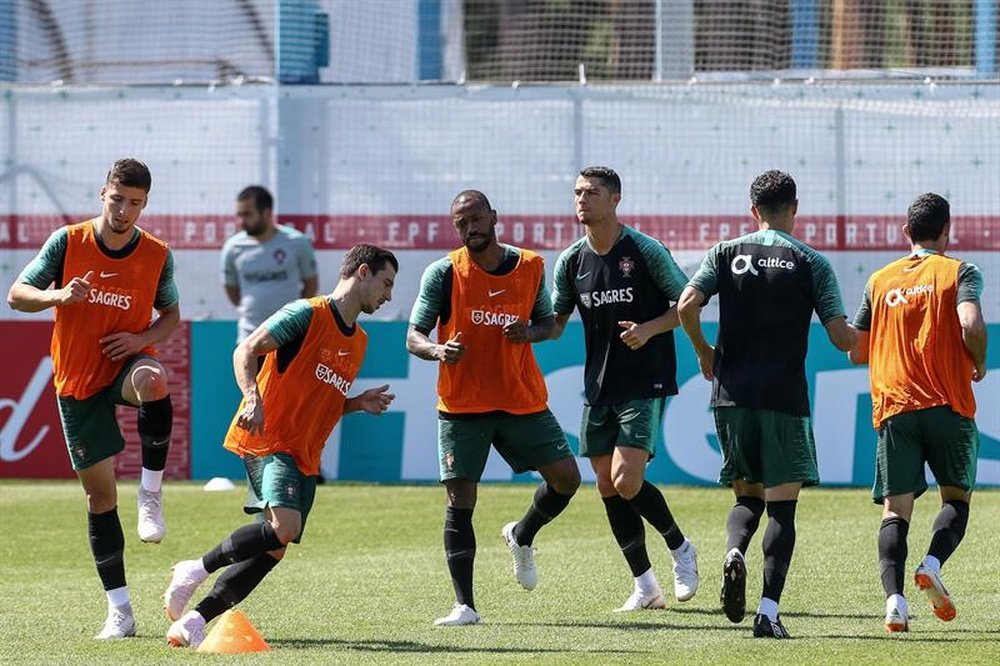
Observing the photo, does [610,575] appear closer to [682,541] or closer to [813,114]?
[682,541]

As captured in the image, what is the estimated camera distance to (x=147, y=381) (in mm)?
9016

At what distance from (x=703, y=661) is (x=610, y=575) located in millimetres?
3105

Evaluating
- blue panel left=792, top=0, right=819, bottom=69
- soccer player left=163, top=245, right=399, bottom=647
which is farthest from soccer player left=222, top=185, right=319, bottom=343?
soccer player left=163, top=245, right=399, bottom=647

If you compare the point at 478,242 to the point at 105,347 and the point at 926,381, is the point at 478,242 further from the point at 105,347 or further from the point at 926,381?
the point at 926,381

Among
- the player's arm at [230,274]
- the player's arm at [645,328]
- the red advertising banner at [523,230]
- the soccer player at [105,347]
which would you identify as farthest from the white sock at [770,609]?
the player's arm at [230,274]

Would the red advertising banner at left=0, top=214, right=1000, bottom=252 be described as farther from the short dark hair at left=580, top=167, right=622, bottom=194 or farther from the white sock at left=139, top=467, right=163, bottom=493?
the white sock at left=139, top=467, right=163, bottom=493

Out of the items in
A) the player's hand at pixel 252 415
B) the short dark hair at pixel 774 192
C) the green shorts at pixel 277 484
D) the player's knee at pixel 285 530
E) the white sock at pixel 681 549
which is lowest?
the white sock at pixel 681 549

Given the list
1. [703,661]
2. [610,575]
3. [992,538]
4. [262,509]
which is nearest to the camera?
[703,661]

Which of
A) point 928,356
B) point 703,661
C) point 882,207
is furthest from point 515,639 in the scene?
point 882,207

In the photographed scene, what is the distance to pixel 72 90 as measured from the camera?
678 inches

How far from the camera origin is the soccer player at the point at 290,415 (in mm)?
8445

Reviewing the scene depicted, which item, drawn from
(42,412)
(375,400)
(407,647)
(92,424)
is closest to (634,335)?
(375,400)

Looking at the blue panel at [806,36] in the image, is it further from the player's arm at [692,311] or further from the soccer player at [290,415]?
the soccer player at [290,415]

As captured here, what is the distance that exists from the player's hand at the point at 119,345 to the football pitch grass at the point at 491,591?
1322 mm
